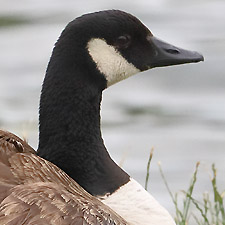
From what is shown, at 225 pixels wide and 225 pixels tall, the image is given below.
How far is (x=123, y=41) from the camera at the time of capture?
17.1 feet

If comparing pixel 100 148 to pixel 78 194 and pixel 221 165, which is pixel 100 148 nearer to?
pixel 78 194

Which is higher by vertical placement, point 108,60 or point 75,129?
point 108,60

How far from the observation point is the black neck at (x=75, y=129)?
5004mm

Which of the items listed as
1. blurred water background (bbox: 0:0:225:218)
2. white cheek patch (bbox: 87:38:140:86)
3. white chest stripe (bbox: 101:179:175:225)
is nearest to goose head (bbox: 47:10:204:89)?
white cheek patch (bbox: 87:38:140:86)

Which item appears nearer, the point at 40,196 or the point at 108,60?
the point at 40,196

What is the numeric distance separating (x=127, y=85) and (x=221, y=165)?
2.40m

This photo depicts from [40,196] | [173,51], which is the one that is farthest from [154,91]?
[40,196]

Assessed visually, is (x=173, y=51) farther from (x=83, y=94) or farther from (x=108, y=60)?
(x=83, y=94)

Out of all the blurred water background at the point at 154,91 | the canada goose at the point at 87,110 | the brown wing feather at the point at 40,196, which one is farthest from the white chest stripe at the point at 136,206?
the blurred water background at the point at 154,91

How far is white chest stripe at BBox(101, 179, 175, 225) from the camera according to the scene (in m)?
4.87

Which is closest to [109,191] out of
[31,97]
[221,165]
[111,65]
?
[111,65]

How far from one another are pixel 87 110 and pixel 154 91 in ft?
20.1

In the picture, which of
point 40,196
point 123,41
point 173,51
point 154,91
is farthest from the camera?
point 154,91

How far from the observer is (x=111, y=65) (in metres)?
5.15
